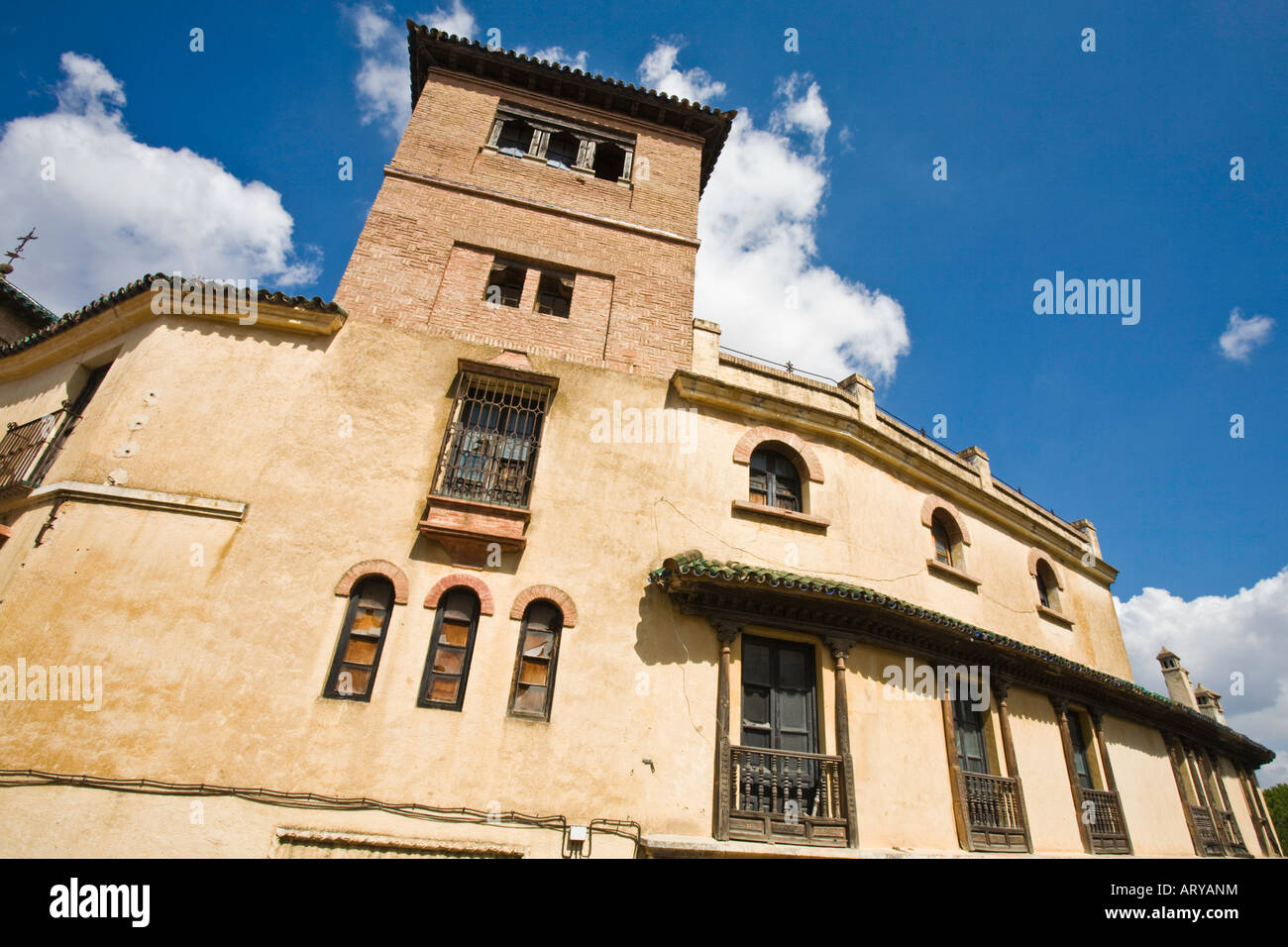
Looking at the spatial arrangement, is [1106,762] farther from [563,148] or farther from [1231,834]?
[563,148]

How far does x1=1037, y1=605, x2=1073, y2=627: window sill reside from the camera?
14.9 m

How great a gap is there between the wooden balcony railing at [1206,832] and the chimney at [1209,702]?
33.4 feet

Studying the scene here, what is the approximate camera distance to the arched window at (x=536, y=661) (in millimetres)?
8548

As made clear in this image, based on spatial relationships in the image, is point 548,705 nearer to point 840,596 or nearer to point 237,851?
point 237,851

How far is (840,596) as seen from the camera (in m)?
9.24

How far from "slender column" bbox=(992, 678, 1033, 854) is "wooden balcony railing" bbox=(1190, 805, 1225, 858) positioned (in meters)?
8.11

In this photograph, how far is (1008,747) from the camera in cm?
1128

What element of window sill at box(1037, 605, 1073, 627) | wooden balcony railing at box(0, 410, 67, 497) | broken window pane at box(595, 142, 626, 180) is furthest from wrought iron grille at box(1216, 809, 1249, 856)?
wooden balcony railing at box(0, 410, 67, 497)

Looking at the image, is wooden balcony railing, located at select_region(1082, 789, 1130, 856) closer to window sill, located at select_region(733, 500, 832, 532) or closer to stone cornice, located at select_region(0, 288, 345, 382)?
window sill, located at select_region(733, 500, 832, 532)

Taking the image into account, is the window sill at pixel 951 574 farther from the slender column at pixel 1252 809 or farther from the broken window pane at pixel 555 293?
the slender column at pixel 1252 809

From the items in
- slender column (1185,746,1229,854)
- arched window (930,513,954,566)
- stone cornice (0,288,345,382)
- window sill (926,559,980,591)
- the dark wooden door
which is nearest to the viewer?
the dark wooden door

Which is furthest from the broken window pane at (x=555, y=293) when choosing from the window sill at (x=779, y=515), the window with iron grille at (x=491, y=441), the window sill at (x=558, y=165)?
the window sill at (x=779, y=515)

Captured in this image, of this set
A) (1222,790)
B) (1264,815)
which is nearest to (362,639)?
(1222,790)
